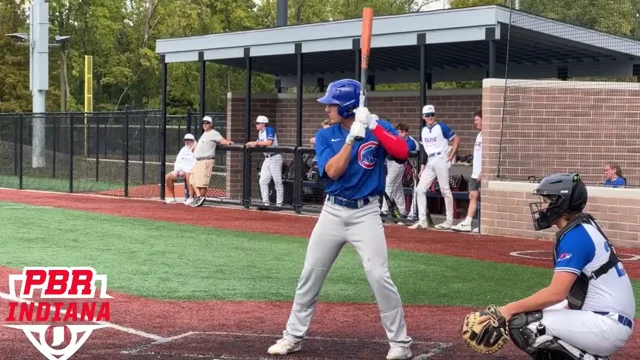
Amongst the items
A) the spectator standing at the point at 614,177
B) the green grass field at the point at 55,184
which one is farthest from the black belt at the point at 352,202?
the green grass field at the point at 55,184

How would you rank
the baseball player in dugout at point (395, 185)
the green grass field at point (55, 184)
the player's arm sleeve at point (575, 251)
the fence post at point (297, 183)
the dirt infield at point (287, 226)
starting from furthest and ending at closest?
the green grass field at point (55, 184) < the fence post at point (297, 183) < the baseball player in dugout at point (395, 185) < the dirt infield at point (287, 226) < the player's arm sleeve at point (575, 251)


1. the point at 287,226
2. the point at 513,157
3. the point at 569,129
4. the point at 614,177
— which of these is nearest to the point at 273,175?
the point at 287,226

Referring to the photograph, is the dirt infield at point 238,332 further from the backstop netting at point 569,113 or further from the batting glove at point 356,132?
the backstop netting at point 569,113

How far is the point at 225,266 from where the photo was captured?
1103 cm

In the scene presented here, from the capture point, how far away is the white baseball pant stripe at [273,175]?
18.6m

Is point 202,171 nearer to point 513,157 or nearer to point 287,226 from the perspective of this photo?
point 287,226

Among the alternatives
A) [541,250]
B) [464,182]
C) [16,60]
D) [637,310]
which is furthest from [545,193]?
[16,60]

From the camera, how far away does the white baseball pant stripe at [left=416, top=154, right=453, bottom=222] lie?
49.1ft

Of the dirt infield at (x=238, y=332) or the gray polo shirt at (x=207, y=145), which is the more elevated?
the gray polo shirt at (x=207, y=145)

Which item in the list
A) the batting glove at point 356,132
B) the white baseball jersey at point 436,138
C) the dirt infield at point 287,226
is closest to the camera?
the batting glove at point 356,132

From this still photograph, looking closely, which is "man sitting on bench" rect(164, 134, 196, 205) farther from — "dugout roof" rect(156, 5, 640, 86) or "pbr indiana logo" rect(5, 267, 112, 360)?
"pbr indiana logo" rect(5, 267, 112, 360)

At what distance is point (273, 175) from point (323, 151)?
12075mm

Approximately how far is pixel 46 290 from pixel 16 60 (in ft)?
125

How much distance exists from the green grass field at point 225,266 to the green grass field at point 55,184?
10798 mm
